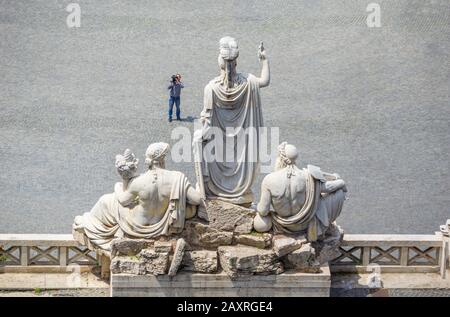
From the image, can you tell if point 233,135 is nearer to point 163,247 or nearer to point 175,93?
point 163,247

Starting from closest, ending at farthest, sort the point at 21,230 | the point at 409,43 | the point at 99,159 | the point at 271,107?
the point at 21,230, the point at 99,159, the point at 271,107, the point at 409,43

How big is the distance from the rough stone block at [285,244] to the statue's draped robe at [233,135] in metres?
1.13

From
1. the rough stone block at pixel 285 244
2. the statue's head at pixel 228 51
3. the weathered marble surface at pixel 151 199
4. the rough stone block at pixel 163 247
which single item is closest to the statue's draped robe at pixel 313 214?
the rough stone block at pixel 285 244

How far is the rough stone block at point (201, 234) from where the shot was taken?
3475 cm

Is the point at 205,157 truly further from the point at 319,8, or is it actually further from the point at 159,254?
the point at 319,8

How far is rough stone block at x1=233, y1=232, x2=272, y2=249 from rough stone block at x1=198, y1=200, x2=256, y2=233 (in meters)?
0.14

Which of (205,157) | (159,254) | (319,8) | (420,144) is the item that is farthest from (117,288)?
(319,8)

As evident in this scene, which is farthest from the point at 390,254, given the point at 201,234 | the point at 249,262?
the point at 201,234

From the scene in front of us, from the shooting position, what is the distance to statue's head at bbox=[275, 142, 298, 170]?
113 feet

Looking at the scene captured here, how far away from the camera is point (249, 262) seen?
113ft

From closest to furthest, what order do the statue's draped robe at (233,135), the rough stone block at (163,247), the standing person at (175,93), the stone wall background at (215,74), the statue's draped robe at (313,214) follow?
the rough stone block at (163,247) < the statue's draped robe at (233,135) < the statue's draped robe at (313,214) < the stone wall background at (215,74) < the standing person at (175,93)

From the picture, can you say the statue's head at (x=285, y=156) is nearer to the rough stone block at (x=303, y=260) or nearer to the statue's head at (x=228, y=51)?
the rough stone block at (x=303, y=260)

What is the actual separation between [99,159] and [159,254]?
10556 millimetres
